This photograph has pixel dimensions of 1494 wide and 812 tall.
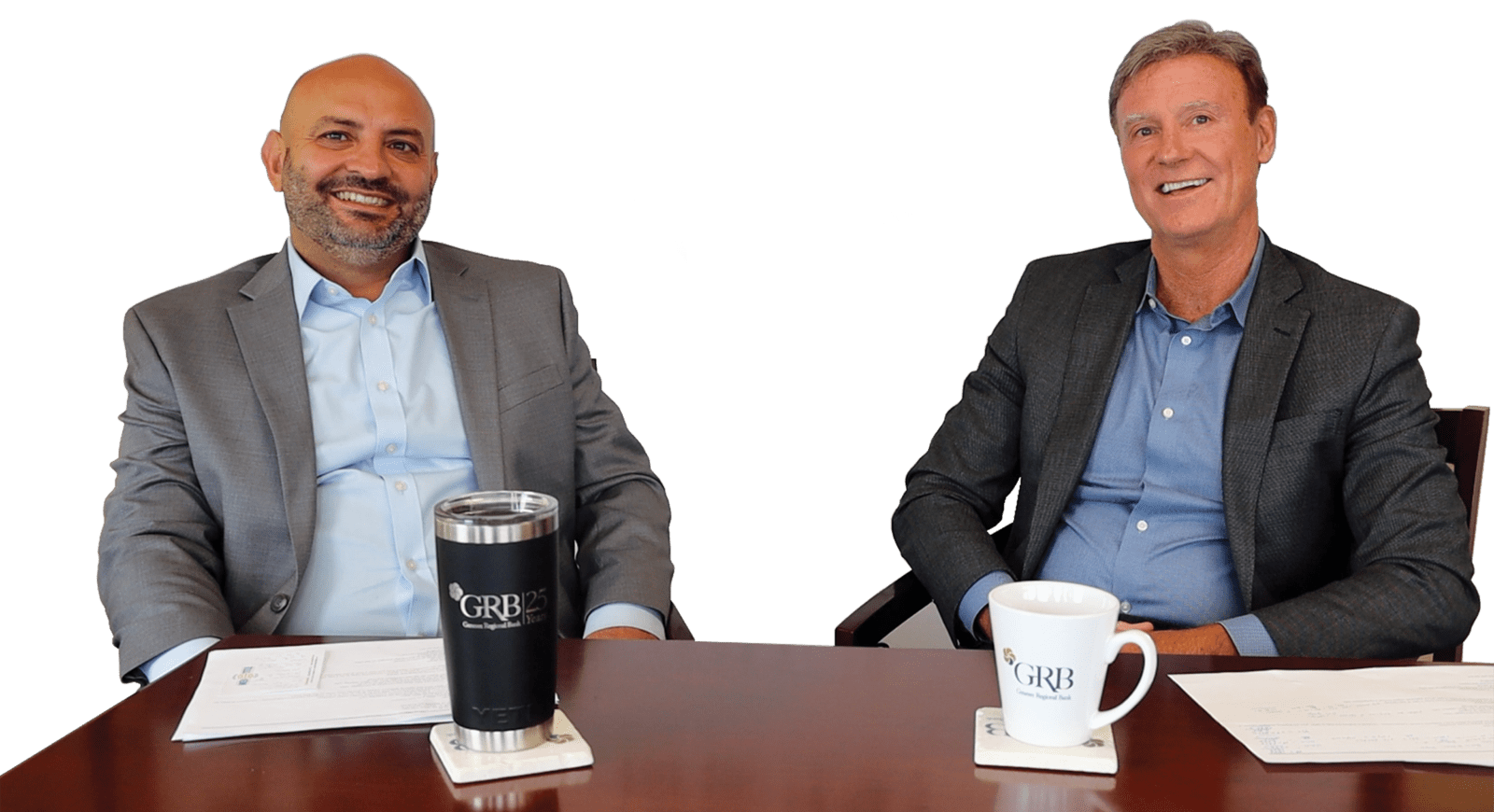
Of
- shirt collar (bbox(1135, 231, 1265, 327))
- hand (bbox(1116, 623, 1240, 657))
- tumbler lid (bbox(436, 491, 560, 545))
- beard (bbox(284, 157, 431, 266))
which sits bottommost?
hand (bbox(1116, 623, 1240, 657))

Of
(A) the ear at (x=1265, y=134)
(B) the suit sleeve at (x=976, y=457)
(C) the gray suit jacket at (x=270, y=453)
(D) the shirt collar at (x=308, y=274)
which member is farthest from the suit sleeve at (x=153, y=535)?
(A) the ear at (x=1265, y=134)

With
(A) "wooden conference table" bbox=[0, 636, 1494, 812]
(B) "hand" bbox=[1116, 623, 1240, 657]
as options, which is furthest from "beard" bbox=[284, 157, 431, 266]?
(B) "hand" bbox=[1116, 623, 1240, 657]

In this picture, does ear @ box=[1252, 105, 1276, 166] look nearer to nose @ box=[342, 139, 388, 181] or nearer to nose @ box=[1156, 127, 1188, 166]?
nose @ box=[1156, 127, 1188, 166]

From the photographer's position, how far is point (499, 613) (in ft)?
4.06

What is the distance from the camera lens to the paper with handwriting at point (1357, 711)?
1312 millimetres

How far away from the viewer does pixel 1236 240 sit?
2.56 meters

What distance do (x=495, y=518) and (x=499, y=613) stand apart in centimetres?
10

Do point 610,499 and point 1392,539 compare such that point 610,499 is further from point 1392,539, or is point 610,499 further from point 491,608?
point 1392,539

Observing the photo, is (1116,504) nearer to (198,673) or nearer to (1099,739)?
(1099,739)

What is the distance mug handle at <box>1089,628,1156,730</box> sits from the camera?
1.29m

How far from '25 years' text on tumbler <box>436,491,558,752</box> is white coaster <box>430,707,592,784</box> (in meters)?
0.01

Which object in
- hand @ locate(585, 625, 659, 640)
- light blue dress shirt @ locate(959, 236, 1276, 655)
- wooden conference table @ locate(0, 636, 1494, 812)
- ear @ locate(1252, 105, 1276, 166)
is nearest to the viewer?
wooden conference table @ locate(0, 636, 1494, 812)

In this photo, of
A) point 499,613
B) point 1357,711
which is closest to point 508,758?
point 499,613

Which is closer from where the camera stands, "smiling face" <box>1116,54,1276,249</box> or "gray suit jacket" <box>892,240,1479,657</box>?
"gray suit jacket" <box>892,240,1479,657</box>
